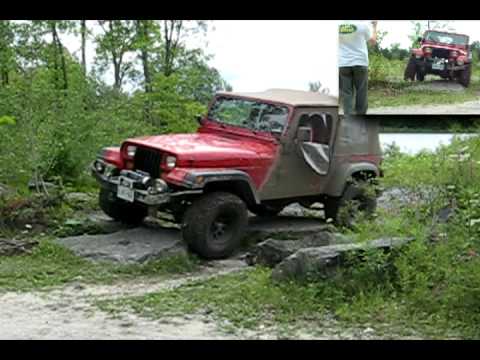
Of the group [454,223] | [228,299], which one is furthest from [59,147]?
[454,223]

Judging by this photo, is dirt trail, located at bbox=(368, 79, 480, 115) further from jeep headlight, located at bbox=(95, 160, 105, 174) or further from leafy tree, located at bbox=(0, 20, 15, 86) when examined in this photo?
leafy tree, located at bbox=(0, 20, 15, 86)

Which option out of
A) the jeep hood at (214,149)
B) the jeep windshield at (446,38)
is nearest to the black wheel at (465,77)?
the jeep windshield at (446,38)

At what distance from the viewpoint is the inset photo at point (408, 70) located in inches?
224

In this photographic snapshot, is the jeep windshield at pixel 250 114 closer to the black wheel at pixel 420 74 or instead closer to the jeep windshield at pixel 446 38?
the black wheel at pixel 420 74

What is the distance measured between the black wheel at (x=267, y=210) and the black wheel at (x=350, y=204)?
1.75 ft

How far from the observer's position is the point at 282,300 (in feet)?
15.2

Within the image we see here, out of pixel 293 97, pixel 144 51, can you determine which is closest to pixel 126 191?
pixel 293 97

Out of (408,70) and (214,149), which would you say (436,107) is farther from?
(214,149)

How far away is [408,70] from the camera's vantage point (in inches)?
238

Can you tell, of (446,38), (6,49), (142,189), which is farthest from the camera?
(6,49)

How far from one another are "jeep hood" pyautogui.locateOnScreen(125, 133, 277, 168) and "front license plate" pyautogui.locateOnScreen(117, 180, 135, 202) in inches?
15.9

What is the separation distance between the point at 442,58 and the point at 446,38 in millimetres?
326

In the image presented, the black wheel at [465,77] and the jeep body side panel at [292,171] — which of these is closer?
the black wheel at [465,77]

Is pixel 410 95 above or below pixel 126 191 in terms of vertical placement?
above
